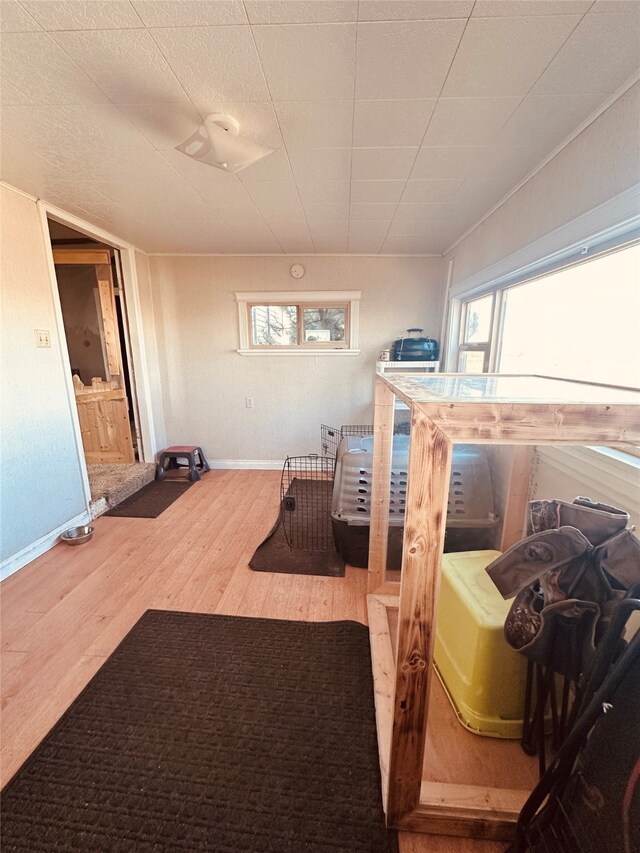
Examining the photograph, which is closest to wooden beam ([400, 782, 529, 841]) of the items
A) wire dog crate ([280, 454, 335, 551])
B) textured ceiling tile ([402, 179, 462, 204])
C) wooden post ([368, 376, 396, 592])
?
wooden post ([368, 376, 396, 592])

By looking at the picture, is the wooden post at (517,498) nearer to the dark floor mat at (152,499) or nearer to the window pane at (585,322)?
the window pane at (585,322)

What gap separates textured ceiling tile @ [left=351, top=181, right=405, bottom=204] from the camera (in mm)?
2023

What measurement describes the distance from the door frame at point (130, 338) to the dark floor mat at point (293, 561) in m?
1.62

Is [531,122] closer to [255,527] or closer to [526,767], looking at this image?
[526,767]

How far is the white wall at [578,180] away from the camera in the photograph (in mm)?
1214

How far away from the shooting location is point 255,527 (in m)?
2.70

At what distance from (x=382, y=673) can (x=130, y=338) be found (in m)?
3.67

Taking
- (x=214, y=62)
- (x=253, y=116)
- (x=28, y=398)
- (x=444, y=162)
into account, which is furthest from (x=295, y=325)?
(x=214, y=62)

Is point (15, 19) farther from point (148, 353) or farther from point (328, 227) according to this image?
point (148, 353)

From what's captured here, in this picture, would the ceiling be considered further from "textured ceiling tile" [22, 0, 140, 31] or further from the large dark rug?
the large dark rug

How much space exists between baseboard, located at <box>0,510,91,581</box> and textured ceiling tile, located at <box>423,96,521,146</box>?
11.0ft

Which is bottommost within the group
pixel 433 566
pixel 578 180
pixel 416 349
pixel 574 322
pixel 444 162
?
pixel 433 566

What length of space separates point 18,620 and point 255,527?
4.72 ft

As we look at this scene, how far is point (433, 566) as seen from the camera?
809mm
